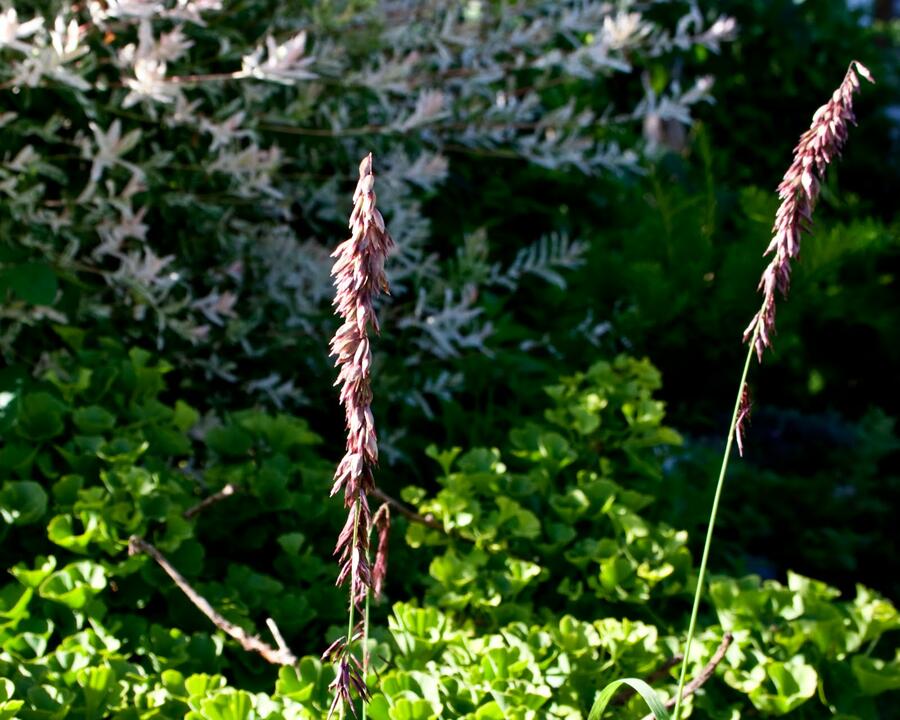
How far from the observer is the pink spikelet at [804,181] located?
106 centimetres

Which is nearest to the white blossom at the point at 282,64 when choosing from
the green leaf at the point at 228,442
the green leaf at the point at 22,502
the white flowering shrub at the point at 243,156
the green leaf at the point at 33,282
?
the white flowering shrub at the point at 243,156

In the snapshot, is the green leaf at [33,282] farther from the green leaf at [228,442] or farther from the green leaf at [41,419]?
the green leaf at [228,442]

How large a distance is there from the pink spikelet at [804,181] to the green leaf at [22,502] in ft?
3.76

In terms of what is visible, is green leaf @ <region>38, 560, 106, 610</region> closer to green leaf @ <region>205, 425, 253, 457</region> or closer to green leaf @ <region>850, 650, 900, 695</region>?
green leaf @ <region>205, 425, 253, 457</region>

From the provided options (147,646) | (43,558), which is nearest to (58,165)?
(43,558)

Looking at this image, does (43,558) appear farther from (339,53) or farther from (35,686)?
(339,53)

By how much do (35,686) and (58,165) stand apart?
1.28 metres

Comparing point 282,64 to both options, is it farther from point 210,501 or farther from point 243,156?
point 210,501

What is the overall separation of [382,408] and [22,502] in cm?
98

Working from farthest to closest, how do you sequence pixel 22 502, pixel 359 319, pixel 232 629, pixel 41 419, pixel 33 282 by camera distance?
pixel 33 282 < pixel 41 419 < pixel 22 502 < pixel 232 629 < pixel 359 319

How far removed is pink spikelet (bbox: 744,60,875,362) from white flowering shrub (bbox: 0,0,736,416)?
3.86 feet

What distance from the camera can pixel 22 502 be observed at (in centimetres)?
175

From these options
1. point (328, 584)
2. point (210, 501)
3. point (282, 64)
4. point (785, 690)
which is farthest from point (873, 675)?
point (282, 64)

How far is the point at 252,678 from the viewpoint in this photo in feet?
5.75
